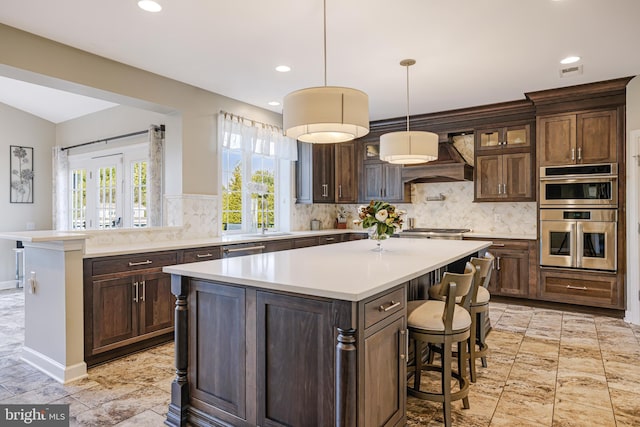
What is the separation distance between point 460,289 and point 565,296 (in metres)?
3.45

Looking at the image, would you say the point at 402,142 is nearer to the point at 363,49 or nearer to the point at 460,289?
the point at 363,49

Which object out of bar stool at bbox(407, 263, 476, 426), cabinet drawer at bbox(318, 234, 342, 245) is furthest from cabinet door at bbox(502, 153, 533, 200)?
bar stool at bbox(407, 263, 476, 426)

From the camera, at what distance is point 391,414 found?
199cm

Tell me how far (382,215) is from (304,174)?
10.2 ft

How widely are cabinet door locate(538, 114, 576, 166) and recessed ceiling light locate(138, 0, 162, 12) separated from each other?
447cm

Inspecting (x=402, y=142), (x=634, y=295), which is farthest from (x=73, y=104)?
(x=634, y=295)

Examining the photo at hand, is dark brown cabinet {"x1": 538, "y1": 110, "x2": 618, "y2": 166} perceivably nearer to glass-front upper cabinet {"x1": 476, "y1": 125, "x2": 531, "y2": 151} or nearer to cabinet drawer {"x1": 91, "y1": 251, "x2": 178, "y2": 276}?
glass-front upper cabinet {"x1": 476, "y1": 125, "x2": 531, "y2": 151}

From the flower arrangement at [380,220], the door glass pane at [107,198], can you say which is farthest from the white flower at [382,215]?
the door glass pane at [107,198]

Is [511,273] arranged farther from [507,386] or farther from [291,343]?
[291,343]

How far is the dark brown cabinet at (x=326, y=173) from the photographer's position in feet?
19.6

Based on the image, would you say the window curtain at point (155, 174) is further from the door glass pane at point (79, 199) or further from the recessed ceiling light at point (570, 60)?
the recessed ceiling light at point (570, 60)

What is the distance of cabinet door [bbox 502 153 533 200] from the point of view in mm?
5148

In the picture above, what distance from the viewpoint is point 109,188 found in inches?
233

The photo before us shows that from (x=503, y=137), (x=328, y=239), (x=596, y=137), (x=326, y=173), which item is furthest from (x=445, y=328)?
(x=326, y=173)
